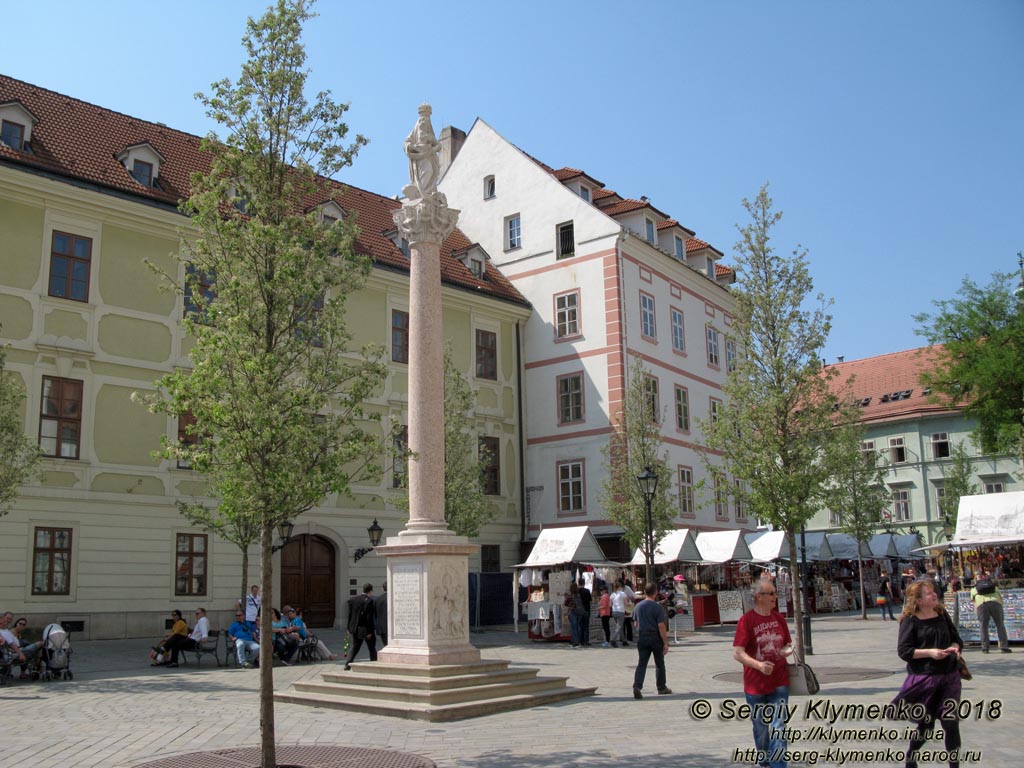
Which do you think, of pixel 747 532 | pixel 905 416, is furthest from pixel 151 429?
pixel 905 416

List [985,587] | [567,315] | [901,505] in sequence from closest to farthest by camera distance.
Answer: [985,587], [567,315], [901,505]

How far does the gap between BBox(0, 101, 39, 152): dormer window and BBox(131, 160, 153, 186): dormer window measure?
2.70 meters

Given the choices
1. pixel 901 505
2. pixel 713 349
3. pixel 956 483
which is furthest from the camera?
pixel 901 505

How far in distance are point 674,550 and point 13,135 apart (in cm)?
2043

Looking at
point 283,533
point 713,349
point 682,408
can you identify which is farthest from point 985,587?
point 713,349

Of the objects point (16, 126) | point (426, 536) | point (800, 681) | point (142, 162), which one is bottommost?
point (800, 681)

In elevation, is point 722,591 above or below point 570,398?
below

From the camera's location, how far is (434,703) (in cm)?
1201

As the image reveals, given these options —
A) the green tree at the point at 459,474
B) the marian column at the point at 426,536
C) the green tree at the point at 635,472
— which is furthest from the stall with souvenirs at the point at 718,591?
the marian column at the point at 426,536

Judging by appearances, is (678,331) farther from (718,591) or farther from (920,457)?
(920,457)

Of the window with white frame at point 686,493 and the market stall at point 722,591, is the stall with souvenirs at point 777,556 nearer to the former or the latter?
the market stall at point 722,591

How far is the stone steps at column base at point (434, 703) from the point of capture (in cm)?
1173

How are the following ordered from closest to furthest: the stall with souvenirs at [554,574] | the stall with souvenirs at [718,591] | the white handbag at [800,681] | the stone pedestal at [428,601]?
the white handbag at [800,681]
the stone pedestal at [428,601]
the stall with souvenirs at [554,574]
the stall with souvenirs at [718,591]

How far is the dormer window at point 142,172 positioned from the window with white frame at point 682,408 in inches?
800
